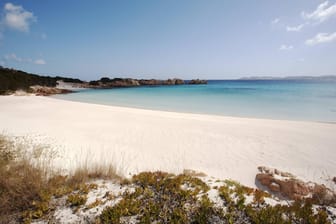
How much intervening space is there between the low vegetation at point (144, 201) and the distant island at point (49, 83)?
1143 inches

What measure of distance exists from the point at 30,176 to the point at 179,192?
8.61 ft

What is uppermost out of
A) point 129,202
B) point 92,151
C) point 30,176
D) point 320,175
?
point 30,176

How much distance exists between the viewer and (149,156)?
5.47 meters

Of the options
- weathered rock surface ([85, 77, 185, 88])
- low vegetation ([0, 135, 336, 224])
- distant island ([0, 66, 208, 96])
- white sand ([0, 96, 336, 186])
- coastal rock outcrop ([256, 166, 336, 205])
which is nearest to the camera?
low vegetation ([0, 135, 336, 224])

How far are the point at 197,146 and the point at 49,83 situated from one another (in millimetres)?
53502

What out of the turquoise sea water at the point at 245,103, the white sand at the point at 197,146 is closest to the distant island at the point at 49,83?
the turquoise sea water at the point at 245,103

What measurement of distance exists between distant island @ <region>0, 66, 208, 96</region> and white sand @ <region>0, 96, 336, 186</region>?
25025 millimetres

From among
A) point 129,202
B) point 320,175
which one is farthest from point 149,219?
point 320,175

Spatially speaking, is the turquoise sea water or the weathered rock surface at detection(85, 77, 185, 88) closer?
the turquoise sea water

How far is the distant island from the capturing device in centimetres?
2666

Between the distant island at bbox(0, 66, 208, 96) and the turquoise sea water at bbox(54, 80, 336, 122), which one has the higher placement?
the distant island at bbox(0, 66, 208, 96)

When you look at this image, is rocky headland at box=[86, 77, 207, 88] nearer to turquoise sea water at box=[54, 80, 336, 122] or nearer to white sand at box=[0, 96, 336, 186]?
turquoise sea water at box=[54, 80, 336, 122]

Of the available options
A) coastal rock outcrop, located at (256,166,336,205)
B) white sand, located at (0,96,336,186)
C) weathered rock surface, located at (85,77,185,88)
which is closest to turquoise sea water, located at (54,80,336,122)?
white sand, located at (0,96,336,186)

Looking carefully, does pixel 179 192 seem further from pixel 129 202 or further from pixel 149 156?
pixel 149 156
